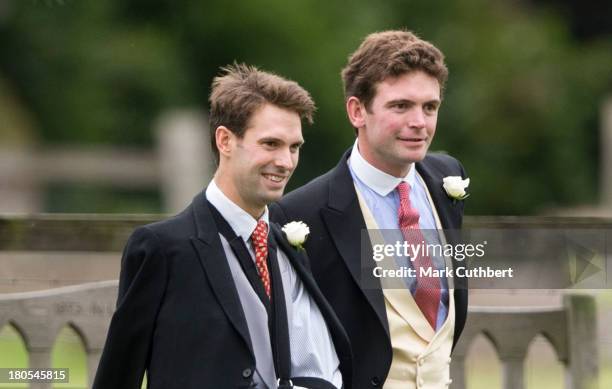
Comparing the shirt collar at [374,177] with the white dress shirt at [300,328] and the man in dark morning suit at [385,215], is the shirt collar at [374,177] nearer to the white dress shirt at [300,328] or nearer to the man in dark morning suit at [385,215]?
the man in dark morning suit at [385,215]

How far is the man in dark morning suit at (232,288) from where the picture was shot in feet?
17.9

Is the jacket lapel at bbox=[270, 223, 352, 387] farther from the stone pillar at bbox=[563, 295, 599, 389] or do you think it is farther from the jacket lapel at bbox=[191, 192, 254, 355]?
the stone pillar at bbox=[563, 295, 599, 389]

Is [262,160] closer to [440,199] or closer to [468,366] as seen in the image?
[440,199]

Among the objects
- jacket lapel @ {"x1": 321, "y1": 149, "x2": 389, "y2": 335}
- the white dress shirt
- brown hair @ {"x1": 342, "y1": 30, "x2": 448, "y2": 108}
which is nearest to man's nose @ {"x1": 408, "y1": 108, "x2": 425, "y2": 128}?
brown hair @ {"x1": 342, "y1": 30, "x2": 448, "y2": 108}

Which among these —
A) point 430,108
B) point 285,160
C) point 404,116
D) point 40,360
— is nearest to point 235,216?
point 285,160

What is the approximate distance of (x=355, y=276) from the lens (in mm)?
6082

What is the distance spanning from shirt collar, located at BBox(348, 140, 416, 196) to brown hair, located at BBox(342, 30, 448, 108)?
0.23 metres

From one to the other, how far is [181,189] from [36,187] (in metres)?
4.10

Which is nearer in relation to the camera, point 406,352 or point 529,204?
point 406,352

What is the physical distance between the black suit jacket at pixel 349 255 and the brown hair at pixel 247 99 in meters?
0.61

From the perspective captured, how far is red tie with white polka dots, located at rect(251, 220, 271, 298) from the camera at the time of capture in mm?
5598

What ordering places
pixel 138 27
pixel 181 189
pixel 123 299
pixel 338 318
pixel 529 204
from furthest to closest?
pixel 138 27
pixel 529 204
pixel 181 189
pixel 338 318
pixel 123 299

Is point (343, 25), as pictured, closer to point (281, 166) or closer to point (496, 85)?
point (496, 85)

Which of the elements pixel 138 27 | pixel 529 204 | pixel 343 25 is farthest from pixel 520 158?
pixel 138 27
